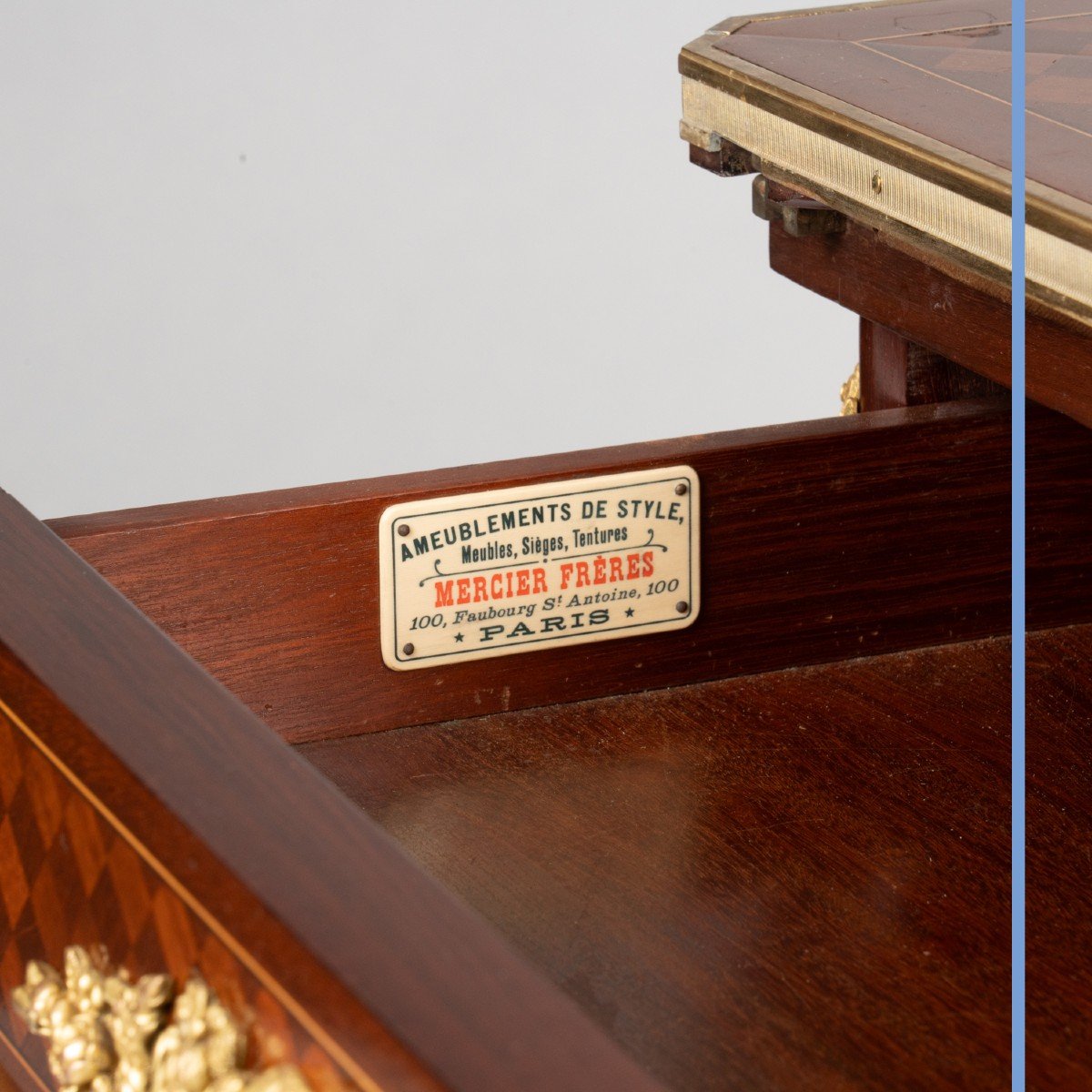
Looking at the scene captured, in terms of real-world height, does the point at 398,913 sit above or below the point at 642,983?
above

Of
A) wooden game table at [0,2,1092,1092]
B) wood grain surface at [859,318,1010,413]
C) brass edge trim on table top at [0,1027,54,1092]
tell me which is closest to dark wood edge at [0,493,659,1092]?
wooden game table at [0,2,1092,1092]

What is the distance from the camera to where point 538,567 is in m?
1.02

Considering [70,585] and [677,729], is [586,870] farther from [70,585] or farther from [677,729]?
[70,585]

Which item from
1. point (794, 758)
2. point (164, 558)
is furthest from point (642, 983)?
point (164, 558)

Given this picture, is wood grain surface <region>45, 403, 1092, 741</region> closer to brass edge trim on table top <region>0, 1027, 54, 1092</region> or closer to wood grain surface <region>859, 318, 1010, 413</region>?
wood grain surface <region>859, 318, 1010, 413</region>

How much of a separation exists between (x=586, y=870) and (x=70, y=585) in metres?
0.29

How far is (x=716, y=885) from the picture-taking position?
86 centimetres

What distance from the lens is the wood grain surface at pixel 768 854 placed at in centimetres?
75

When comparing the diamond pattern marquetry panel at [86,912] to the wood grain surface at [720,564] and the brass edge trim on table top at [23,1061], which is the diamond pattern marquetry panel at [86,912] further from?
the wood grain surface at [720,564]

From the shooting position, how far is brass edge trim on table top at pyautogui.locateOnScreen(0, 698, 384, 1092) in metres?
0.49

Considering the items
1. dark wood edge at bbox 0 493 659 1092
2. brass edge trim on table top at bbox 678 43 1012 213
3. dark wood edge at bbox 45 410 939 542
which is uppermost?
brass edge trim on table top at bbox 678 43 1012 213

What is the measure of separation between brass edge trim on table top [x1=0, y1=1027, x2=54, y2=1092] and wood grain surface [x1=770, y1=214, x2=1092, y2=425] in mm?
532

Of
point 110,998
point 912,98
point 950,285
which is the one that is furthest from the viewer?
point 950,285

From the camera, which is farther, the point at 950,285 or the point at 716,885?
the point at 950,285
